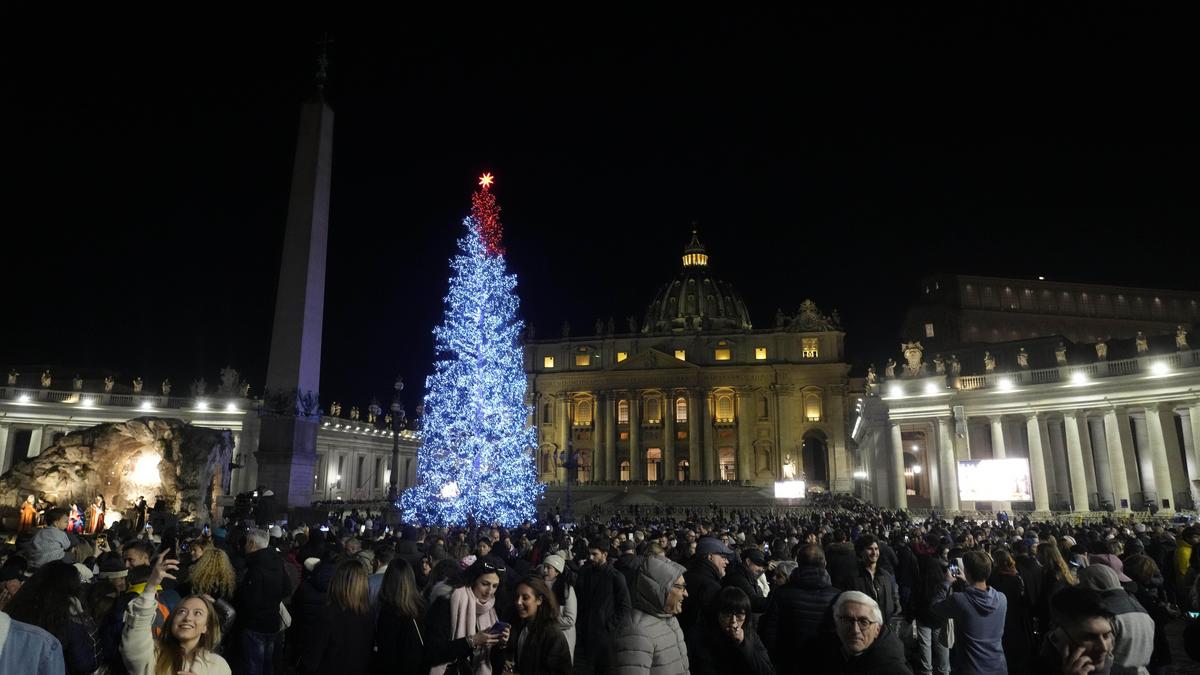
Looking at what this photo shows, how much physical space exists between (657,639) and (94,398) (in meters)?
61.6

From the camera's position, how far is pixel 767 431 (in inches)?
3211

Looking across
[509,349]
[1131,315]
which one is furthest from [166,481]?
[1131,315]

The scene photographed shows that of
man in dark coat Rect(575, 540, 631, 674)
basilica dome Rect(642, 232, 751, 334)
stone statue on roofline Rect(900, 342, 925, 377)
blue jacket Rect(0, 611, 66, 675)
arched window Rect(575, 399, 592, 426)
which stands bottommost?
man in dark coat Rect(575, 540, 631, 674)

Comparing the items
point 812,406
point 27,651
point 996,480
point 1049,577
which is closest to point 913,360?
point 996,480

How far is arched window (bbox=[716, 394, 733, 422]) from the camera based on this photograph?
8425cm

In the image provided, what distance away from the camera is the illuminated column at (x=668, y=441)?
81750mm

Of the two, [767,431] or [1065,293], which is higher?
[1065,293]

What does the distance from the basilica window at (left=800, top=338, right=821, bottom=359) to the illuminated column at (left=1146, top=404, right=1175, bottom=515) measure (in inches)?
1974

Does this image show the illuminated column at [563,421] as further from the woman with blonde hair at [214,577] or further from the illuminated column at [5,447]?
the woman with blonde hair at [214,577]

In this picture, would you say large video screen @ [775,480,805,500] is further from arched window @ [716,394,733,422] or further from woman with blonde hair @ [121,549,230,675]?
arched window @ [716,394,733,422]

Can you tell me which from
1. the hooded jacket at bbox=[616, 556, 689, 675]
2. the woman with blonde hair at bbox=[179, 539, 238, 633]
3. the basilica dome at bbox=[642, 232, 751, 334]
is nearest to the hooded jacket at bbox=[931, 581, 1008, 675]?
the hooded jacket at bbox=[616, 556, 689, 675]

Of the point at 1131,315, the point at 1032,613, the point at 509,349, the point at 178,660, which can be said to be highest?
the point at 1131,315

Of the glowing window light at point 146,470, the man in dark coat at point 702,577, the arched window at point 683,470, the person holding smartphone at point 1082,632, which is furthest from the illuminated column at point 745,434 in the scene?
the person holding smartphone at point 1082,632

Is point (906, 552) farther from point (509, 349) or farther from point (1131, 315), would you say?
point (1131, 315)
